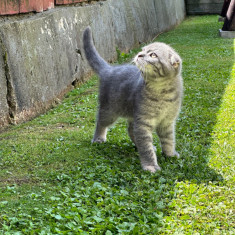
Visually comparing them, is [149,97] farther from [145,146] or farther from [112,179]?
[112,179]

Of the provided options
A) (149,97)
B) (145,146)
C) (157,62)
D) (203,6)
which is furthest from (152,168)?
(203,6)

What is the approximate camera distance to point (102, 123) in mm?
5035

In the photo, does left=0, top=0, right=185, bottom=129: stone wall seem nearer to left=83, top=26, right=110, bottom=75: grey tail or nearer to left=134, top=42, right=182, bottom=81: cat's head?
left=83, top=26, right=110, bottom=75: grey tail

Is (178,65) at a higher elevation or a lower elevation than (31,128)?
higher

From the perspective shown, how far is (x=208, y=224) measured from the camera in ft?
10.4

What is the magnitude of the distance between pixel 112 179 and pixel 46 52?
324cm

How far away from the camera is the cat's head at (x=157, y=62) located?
157 inches

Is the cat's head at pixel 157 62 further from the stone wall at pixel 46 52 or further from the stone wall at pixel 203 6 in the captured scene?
the stone wall at pixel 203 6

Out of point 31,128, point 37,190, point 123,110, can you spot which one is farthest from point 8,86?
point 37,190

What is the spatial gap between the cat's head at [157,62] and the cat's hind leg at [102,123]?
99 centimetres

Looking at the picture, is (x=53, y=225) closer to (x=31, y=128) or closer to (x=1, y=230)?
(x=1, y=230)

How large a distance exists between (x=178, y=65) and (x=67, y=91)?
139 inches

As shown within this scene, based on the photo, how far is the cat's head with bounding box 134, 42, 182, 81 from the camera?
4.00 metres

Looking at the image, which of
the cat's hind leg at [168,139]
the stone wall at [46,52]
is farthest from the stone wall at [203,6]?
the cat's hind leg at [168,139]
